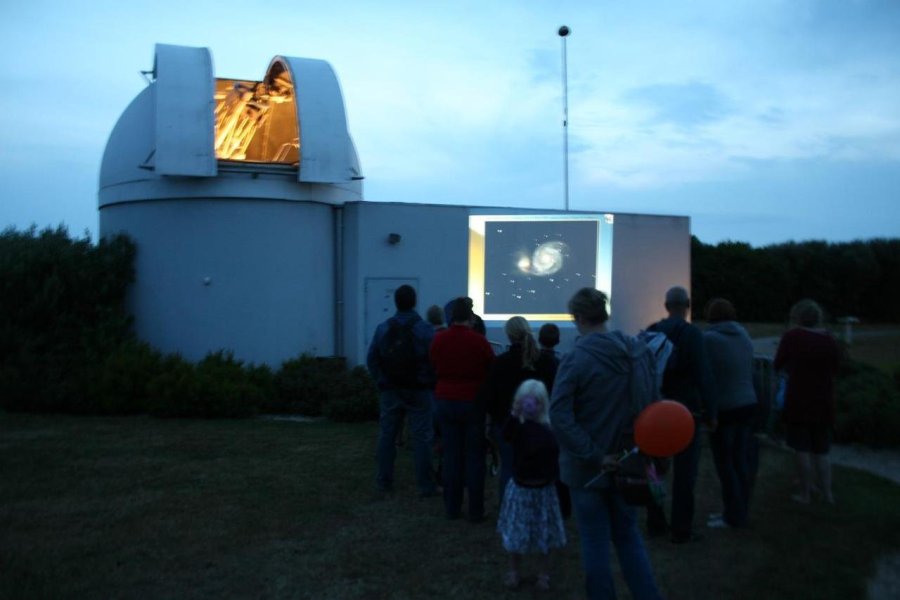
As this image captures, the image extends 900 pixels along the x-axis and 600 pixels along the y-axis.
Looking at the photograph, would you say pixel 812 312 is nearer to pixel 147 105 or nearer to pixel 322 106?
pixel 322 106

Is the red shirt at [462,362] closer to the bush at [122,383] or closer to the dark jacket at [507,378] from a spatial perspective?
the dark jacket at [507,378]

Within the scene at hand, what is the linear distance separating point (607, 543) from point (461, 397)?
9.32 feet

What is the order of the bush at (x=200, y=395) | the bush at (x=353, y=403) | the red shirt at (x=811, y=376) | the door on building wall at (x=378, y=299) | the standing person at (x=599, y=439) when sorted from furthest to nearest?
the door on building wall at (x=378, y=299), the bush at (x=200, y=395), the bush at (x=353, y=403), the red shirt at (x=811, y=376), the standing person at (x=599, y=439)

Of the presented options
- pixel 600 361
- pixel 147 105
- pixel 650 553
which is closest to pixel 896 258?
pixel 147 105

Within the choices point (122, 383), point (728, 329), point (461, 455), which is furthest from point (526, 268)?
point (728, 329)

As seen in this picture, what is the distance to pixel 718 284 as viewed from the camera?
101 ft

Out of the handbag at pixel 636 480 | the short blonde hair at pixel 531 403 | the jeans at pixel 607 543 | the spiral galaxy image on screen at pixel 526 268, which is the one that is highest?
the spiral galaxy image on screen at pixel 526 268

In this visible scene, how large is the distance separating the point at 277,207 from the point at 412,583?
34.3 ft

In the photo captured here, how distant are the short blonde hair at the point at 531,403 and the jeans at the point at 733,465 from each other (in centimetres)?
185

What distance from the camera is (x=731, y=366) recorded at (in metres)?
6.87

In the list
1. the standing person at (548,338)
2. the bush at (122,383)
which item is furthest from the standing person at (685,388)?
the bush at (122,383)

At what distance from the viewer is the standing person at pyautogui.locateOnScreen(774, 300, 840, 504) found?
296 inches

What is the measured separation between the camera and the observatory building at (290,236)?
1499 cm

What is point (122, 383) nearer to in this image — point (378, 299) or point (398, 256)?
point (378, 299)
